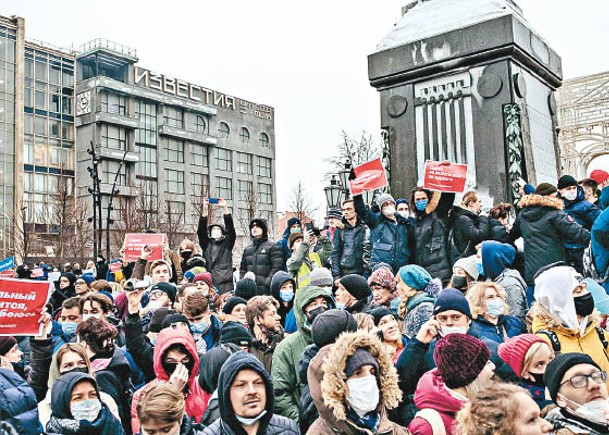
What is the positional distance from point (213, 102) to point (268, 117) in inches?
398

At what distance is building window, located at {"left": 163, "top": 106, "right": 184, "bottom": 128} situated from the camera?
72.5 metres

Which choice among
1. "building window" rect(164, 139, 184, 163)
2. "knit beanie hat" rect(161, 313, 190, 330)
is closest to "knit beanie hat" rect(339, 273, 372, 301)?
"knit beanie hat" rect(161, 313, 190, 330)

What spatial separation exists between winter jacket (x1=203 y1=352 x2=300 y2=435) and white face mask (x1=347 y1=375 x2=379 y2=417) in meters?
0.52

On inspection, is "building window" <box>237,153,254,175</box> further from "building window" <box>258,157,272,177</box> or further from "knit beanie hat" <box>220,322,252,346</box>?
"knit beanie hat" <box>220,322,252,346</box>

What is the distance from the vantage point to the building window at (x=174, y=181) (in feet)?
235

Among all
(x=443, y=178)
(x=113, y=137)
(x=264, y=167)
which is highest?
(x=113, y=137)

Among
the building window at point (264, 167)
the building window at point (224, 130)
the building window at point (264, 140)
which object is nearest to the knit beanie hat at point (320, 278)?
the building window at point (224, 130)

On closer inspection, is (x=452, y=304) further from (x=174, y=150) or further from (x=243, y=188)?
(x=243, y=188)

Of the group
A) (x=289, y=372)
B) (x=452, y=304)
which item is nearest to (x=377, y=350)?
(x=452, y=304)

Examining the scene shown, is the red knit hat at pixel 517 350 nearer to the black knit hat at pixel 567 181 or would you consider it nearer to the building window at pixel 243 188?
the black knit hat at pixel 567 181

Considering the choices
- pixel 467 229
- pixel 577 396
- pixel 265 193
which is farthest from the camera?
pixel 265 193

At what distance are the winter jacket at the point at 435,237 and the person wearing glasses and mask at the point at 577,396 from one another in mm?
4577

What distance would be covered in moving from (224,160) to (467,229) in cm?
7338

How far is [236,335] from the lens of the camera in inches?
195
